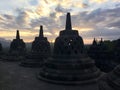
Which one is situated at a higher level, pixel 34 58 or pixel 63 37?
pixel 63 37

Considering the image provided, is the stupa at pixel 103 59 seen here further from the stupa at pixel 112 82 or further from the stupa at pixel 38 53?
the stupa at pixel 112 82

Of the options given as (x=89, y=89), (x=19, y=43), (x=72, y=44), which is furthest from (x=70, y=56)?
(x=19, y=43)

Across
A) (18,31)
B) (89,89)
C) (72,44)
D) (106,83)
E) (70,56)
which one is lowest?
(89,89)

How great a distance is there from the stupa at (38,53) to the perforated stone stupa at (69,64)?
847 centimetres

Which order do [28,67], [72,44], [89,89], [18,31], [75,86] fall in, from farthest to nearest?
[18,31] < [28,67] < [72,44] < [75,86] < [89,89]

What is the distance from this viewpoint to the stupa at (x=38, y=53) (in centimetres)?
2920

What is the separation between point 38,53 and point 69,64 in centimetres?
1232

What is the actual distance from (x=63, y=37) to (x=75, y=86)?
6.34 metres

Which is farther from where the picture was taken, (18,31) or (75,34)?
(18,31)

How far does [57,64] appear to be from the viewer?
770 inches

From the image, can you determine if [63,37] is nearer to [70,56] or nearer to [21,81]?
[70,56]

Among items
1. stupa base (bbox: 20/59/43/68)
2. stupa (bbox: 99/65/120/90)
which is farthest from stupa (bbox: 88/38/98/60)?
stupa (bbox: 99/65/120/90)

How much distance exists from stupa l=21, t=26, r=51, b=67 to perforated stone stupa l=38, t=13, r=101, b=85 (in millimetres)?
8469

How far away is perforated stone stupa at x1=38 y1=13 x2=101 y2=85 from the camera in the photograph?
18.4m
